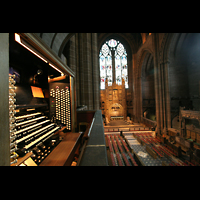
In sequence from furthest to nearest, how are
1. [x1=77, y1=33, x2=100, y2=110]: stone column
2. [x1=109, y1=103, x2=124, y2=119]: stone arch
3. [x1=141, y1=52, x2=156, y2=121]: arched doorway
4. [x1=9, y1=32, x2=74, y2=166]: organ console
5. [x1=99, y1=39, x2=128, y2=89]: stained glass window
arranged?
1. [x1=99, y1=39, x2=128, y2=89]: stained glass window
2. [x1=109, y1=103, x2=124, y2=119]: stone arch
3. [x1=141, y1=52, x2=156, y2=121]: arched doorway
4. [x1=77, y1=33, x2=100, y2=110]: stone column
5. [x1=9, y1=32, x2=74, y2=166]: organ console

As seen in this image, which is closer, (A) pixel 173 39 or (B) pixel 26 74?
(B) pixel 26 74

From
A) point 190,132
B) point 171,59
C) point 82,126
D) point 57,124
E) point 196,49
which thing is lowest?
point 190,132

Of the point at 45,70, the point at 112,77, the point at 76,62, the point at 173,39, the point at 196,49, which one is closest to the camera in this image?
the point at 45,70

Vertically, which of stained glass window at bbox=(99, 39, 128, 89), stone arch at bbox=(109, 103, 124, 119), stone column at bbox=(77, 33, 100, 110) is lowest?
stone arch at bbox=(109, 103, 124, 119)

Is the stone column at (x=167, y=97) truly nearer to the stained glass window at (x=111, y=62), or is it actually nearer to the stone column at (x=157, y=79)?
the stone column at (x=157, y=79)

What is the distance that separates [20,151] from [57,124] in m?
1.30

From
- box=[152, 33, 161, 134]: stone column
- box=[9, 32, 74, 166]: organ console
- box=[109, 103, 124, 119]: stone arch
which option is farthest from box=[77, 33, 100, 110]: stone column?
box=[109, 103, 124, 119]: stone arch

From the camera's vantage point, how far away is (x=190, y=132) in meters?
7.14

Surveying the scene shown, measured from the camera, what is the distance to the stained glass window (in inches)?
687

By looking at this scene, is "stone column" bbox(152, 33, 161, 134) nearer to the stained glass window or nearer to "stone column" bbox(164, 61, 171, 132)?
"stone column" bbox(164, 61, 171, 132)

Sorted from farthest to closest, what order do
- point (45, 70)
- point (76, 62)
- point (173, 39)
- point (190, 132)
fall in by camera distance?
1. point (173, 39)
2. point (76, 62)
3. point (190, 132)
4. point (45, 70)

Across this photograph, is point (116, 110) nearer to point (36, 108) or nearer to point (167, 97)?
point (167, 97)
